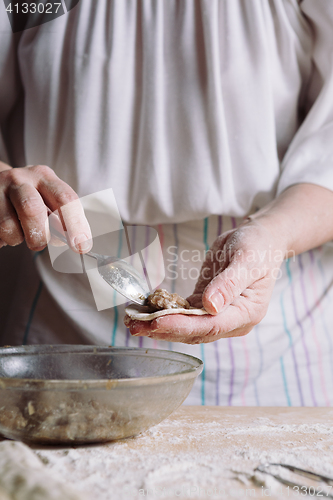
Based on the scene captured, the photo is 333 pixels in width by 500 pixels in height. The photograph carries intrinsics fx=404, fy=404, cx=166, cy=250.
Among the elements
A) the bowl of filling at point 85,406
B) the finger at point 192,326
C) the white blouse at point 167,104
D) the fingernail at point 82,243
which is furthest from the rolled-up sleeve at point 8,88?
the bowl of filling at point 85,406

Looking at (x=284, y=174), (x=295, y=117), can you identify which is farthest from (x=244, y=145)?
(x=295, y=117)

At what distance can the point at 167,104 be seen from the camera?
0.99 meters

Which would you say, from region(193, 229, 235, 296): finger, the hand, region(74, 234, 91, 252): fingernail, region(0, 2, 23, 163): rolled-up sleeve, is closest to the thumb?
the hand

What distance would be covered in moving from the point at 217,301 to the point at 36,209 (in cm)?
33

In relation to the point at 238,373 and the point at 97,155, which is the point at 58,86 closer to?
the point at 97,155

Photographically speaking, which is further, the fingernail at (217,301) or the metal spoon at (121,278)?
the metal spoon at (121,278)

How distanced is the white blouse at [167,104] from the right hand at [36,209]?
229 millimetres

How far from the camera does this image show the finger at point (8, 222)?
0.70m

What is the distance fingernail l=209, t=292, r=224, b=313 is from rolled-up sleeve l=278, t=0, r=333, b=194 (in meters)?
0.44

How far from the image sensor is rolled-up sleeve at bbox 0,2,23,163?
1007 millimetres

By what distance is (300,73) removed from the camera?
109 cm

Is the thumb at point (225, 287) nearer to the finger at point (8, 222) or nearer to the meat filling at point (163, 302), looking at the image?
the meat filling at point (163, 302)

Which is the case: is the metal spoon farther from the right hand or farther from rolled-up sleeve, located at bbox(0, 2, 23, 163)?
rolled-up sleeve, located at bbox(0, 2, 23, 163)

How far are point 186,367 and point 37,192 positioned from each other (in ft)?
1.25
